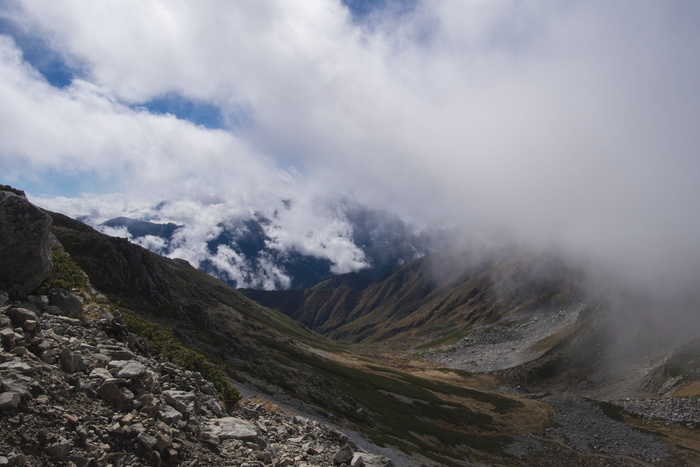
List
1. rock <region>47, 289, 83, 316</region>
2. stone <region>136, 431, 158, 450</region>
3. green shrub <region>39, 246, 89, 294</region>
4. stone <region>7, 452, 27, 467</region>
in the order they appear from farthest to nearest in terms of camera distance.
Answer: green shrub <region>39, 246, 89, 294</region> → rock <region>47, 289, 83, 316</region> → stone <region>136, 431, 158, 450</region> → stone <region>7, 452, 27, 467</region>

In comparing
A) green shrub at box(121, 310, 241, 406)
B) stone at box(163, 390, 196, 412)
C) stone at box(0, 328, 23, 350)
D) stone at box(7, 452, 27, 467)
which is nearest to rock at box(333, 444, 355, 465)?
green shrub at box(121, 310, 241, 406)

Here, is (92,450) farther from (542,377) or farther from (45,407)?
(542,377)

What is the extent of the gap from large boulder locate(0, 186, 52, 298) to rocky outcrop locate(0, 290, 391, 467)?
1.43 metres

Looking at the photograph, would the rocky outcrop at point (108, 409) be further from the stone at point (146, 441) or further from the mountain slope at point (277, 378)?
the mountain slope at point (277, 378)

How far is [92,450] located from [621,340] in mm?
243487

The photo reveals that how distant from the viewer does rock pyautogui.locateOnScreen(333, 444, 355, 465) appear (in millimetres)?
22156

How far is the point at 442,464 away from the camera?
178ft

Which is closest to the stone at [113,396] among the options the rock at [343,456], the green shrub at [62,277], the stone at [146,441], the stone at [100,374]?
the stone at [100,374]

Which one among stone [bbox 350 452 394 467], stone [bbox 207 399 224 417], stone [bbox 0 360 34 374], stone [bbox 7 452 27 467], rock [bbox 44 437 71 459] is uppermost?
stone [bbox 0 360 34 374]

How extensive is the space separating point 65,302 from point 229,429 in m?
13.1

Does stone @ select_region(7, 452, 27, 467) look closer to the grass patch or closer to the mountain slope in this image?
the mountain slope

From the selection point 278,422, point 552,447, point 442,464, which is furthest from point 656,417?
point 278,422

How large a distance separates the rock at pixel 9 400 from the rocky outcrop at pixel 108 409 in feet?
0.12

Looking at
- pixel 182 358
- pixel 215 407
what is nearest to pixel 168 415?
pixel 215 407
